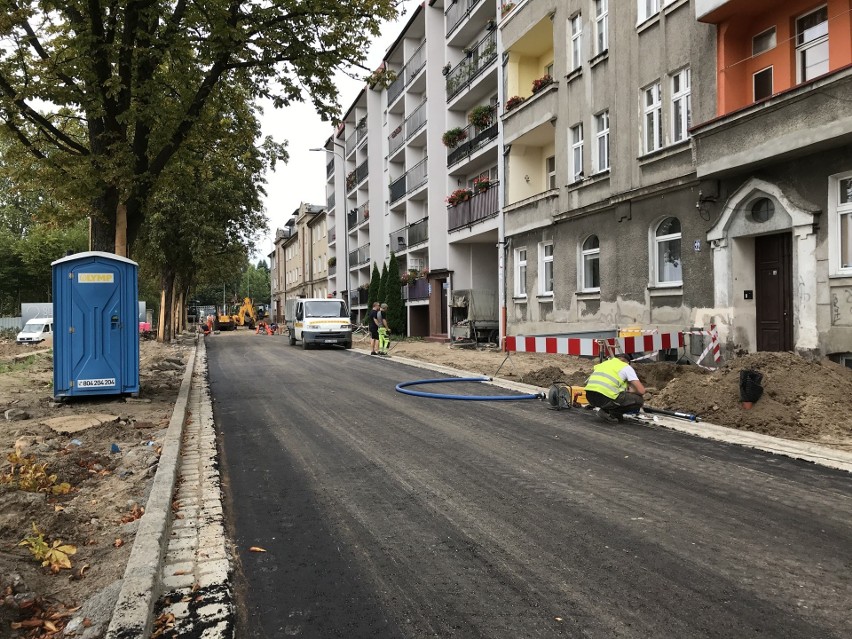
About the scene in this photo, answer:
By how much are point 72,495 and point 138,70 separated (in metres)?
8.69

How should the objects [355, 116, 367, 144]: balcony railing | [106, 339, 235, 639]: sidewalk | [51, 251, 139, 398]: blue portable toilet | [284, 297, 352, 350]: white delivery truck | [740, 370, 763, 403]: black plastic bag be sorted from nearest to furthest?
1. [106, 339, 235, 639]: sidewalk
2. [740, 370, 763, 403]: black plastic bag
3. [51, 251, 139, 398]: blue portable toilet
4. [284, 297, 352, 350]: white delivery truck
5. [355, 116, 367, 144]: balcony railing

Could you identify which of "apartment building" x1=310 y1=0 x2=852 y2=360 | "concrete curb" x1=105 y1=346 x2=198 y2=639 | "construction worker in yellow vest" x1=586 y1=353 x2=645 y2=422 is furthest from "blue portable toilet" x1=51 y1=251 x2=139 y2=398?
"construction worker in yellow vest" x1=586 y1=353 x2=645 y2=422

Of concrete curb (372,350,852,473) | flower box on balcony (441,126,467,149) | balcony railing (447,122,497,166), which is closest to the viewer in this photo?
concrete curb (372,350,852,473)

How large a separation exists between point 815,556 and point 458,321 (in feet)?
76.2

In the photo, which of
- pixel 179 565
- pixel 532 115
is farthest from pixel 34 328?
pixel 179 565

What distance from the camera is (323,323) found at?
85.8 feet

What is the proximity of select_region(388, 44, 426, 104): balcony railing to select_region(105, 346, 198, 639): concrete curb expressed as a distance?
29826mm

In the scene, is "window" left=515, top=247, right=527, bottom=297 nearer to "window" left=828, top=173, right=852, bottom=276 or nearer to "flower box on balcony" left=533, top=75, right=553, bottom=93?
"flower box on balcony" left=533, top=75, right=553, bottom=93

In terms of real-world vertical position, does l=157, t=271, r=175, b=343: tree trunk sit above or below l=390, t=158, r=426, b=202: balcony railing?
below

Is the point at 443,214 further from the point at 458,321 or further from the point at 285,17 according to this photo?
the point at 285,17

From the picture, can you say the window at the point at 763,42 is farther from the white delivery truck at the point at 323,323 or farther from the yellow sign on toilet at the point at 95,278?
the white delivery truck at the point at 323,323

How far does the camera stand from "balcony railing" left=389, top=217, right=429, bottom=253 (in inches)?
1259

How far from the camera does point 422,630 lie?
308 cm

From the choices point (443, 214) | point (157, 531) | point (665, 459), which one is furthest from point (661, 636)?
point (443, 214)
